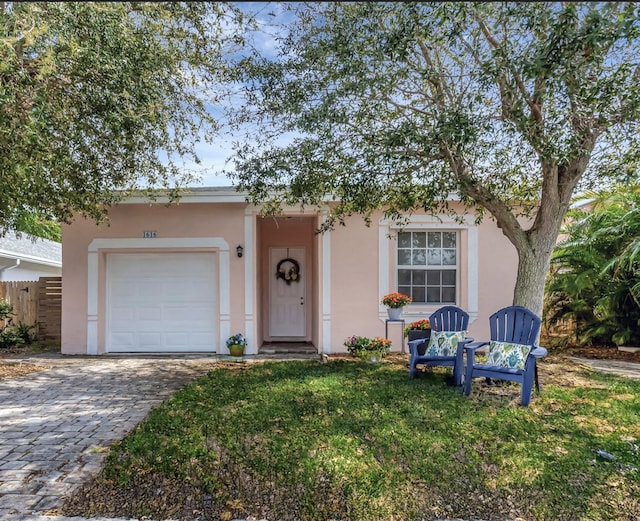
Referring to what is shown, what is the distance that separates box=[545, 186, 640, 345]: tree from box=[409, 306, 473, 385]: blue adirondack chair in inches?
120

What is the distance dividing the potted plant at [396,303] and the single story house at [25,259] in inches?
405

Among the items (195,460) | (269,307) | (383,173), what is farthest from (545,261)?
(269,307)

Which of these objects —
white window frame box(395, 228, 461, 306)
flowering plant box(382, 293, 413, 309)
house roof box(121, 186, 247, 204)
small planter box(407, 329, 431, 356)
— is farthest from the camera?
white window frame box(395, 228, 461, 306)

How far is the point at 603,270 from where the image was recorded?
704 cm

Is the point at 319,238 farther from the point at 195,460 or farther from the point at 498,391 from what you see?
the point at 195,460

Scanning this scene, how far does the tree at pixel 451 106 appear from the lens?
3729 mm

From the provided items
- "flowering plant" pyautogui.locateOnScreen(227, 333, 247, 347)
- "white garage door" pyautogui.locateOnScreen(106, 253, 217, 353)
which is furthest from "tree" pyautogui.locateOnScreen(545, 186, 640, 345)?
"white garage door" pyautogui.locateOnScreen(106, 253, 217, 353)

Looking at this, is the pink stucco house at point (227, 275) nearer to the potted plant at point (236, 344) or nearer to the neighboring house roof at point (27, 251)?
the potted plant at point (236, 344)

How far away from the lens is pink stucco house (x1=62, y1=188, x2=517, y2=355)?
320 inches

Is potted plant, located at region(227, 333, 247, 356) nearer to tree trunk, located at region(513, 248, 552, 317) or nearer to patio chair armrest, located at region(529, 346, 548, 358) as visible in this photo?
tree trunk, located at region(513, 248, 552, 317)

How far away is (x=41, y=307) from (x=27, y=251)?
5365 millimetres

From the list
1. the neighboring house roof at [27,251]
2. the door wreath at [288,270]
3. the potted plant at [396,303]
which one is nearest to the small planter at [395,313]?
the potted plant at [396,303]

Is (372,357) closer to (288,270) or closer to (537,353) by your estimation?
(537,353)

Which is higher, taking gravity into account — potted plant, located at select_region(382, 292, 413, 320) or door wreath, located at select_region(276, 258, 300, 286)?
door wreath, located at select_region(276, 258, 300, 286)
